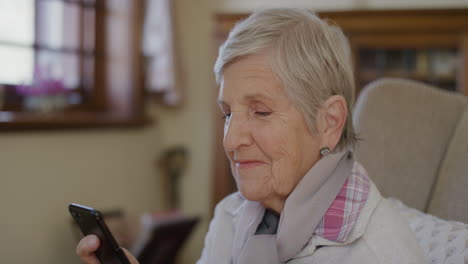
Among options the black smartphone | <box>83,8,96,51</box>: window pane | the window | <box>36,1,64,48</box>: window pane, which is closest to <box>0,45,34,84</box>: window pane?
the window

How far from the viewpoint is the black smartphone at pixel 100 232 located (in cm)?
94

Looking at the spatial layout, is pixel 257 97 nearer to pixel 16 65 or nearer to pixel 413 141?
pixel 413 141

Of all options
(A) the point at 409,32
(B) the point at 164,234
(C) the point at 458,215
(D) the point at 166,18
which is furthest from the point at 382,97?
(D) the point at 166,18

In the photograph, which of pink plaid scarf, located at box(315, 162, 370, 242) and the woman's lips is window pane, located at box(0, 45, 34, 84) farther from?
pink plaid scarf, located at box(315, 162, 370, 242)

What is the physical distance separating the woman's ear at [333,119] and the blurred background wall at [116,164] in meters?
1.51

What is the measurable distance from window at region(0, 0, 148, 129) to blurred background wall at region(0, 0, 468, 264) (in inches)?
4.8

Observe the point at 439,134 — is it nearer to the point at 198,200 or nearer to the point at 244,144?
the point at 244,144

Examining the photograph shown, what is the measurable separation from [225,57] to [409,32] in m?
2.04

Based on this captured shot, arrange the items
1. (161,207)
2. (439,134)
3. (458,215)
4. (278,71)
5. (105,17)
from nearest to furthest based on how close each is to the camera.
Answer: (278,71), (458,215), (439,134), (105,17), (161,207)

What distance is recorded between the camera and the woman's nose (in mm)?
1033

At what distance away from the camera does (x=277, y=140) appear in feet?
3.35

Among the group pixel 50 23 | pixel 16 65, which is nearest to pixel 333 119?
pixel 16 65

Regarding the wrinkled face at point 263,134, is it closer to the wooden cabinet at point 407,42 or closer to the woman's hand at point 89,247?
the woman's hand at point 89,247

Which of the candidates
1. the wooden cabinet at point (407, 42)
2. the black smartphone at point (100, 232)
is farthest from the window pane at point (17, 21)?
the black smartphone at point (100, 232)
